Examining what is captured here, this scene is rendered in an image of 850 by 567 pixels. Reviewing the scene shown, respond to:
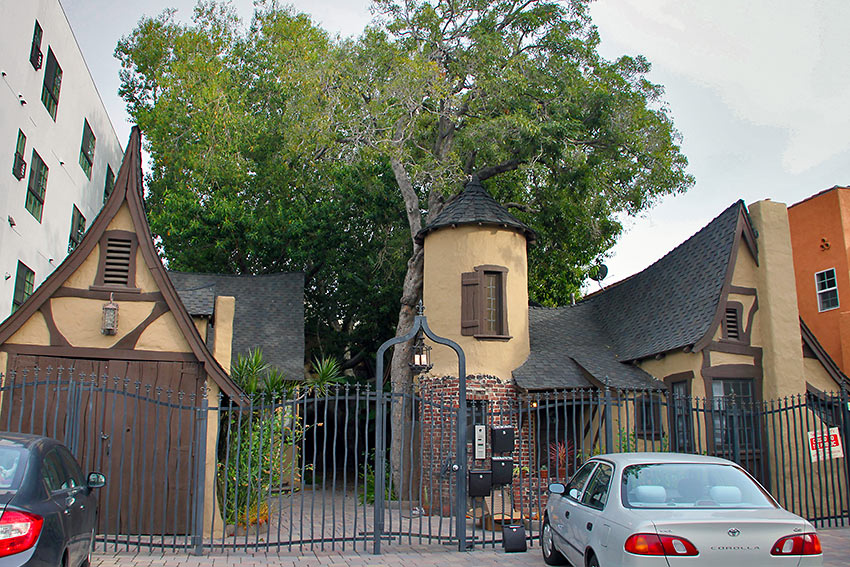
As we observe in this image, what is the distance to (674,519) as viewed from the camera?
19.6ft

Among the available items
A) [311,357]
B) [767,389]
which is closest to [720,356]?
[767,389]

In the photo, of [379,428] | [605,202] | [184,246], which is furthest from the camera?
[184,246]

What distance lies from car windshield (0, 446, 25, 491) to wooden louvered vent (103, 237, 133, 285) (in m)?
6.88

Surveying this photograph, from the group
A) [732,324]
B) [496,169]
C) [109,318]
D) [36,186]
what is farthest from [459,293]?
[36,186]

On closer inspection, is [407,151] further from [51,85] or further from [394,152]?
[51,85]

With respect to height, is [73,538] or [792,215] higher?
[792,215]

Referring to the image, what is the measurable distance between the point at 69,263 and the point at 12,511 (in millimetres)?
7863

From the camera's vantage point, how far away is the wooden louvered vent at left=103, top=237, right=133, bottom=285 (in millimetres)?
12367

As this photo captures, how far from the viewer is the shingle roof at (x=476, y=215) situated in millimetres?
17375

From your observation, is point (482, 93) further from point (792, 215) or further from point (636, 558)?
point (636, 558)

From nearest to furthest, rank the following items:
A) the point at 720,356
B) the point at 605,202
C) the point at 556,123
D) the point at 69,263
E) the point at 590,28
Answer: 1. the point at 69,263
2. the point at 720,356
3. the point at 556,123
4. the point at 605,202
5. the point at 590,28

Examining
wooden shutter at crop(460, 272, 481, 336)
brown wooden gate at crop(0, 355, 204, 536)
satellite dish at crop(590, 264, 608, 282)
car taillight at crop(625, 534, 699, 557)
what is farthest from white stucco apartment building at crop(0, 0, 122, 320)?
satellite dish at crop(590, 264, 608, 282)

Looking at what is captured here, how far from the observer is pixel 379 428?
32.6 ft

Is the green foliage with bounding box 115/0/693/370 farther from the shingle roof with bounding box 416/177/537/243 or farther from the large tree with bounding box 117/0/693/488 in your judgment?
the shingle roof with bounding box 416/177/537/243
